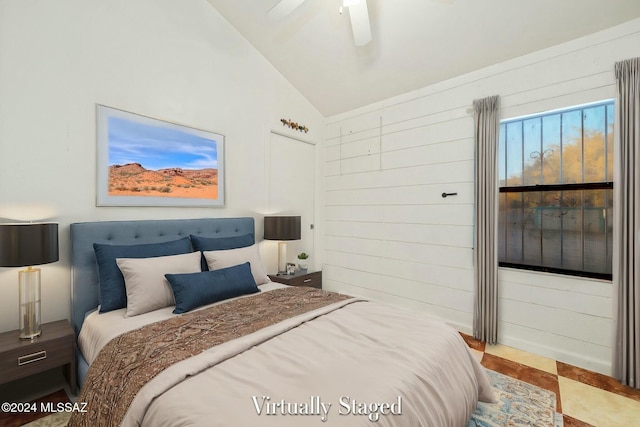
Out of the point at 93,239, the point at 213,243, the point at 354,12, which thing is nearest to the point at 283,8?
the point at 354,12

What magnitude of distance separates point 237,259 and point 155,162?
1172mm

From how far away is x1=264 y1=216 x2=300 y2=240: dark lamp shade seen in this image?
344cm

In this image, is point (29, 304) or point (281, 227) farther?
point (281, 227)

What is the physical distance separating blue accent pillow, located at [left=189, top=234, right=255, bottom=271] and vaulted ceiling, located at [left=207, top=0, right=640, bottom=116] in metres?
1.99

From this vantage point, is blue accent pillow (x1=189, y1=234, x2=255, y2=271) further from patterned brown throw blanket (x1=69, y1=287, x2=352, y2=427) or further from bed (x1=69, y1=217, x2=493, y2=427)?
patterned brown throw blanket (x1=69, y1=287, x2=352, y2=427)

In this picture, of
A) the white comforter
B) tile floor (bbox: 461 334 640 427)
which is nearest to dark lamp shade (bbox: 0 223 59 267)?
the white comforter

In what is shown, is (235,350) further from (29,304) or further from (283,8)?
(283,8)

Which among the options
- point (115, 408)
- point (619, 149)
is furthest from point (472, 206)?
point (115, 408)

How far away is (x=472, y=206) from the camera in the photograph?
307cm

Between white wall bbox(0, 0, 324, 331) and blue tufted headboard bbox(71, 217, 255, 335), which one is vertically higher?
white wall bbox(0, 0, 324, 331)

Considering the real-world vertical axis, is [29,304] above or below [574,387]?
above

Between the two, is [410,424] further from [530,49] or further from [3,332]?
[530,49]

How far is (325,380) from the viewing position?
1.23 m

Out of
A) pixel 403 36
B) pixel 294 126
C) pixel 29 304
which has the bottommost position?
pixel 29 304
